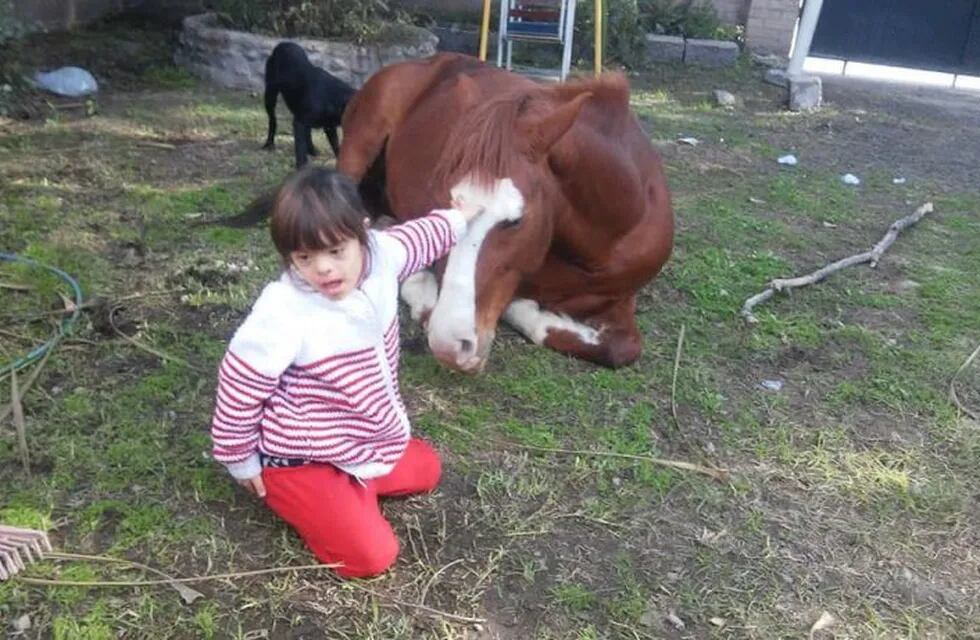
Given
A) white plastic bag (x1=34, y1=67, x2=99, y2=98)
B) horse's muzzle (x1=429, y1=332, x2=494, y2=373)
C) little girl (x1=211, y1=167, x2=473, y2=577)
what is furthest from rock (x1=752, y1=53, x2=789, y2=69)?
little girl (x1=211, y1=167, x2=473, y2=577)

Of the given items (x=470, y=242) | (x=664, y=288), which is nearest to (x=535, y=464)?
(x=470, y=242)

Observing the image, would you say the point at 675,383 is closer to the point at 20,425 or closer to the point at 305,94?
the point at 20,425

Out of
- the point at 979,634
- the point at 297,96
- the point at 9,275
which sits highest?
the point at 297,96

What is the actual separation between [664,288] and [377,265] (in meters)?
2.09

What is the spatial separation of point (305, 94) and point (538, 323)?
2385mm

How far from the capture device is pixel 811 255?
4.59 meters

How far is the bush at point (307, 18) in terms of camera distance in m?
7.03

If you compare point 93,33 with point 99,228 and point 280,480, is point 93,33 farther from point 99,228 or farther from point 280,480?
point 280,480

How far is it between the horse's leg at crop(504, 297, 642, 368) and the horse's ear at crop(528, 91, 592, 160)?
0.79 m

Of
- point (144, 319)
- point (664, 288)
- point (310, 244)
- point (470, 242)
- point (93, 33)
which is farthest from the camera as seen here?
point (93, 33)

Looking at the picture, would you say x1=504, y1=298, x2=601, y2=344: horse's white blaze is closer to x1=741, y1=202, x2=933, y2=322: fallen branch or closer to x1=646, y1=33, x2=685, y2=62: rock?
x1=741, y1=202, x2=933, y2=322: fallen branch

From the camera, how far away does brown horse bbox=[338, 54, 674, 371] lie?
8.83 ft

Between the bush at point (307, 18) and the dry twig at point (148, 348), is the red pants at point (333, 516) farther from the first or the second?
the bush at point (307, 18)

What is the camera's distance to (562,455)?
2809 millimetres
